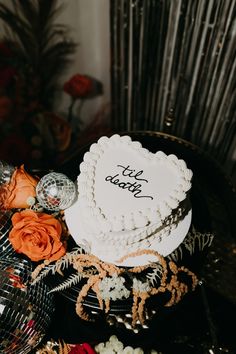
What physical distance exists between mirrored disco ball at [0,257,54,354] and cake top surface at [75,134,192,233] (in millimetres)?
202

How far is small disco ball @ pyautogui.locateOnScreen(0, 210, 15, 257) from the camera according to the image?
3.16ft

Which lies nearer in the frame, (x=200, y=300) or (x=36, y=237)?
(x=36, y=237)

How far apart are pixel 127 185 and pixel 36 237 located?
0.25 metres

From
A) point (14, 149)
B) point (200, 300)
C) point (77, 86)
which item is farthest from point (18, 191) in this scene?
point (77, 86)

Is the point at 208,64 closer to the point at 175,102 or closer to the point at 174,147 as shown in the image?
the point at 175,102

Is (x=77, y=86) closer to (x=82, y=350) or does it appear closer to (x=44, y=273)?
(x=44, y=273)

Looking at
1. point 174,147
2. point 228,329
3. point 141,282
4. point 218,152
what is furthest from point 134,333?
point 218,152

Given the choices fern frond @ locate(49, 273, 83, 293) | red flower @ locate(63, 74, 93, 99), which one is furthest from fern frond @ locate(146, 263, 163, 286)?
red flower @ locate(63, 74, 93, 99)

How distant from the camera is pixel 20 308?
2.77 feet

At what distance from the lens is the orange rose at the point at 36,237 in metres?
0.89

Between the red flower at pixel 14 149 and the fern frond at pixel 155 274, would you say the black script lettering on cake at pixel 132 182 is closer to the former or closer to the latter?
the fern frond at pixel 155 274

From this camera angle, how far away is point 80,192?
96 cm

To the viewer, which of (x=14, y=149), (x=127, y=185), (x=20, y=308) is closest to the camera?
(x=20, y=308)

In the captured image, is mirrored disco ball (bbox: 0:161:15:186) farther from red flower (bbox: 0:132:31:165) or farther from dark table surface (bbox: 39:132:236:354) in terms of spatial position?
red flower (bbox: 0:132:31:165)
